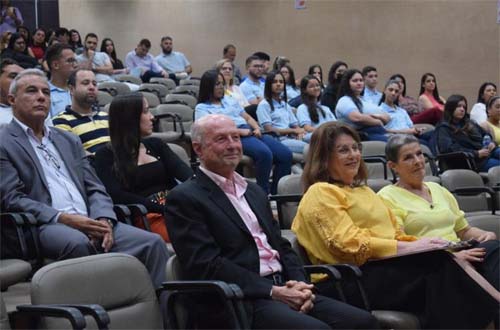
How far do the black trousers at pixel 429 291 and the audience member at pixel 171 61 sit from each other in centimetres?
916

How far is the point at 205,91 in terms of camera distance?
21.5 ft

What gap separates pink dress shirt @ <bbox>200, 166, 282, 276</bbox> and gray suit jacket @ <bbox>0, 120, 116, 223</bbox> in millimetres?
743

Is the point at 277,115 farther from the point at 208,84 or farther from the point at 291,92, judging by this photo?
the point at 291,92

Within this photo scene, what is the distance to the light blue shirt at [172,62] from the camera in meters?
12.4

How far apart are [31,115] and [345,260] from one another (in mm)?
1553

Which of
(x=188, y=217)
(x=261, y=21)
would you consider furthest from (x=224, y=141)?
(x=261, y=21)

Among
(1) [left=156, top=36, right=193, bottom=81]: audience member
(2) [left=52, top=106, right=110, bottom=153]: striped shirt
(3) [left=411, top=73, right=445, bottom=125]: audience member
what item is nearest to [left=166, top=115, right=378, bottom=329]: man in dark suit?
(2) [left=52, top=106, right=110, bottom=153]: striped shirt

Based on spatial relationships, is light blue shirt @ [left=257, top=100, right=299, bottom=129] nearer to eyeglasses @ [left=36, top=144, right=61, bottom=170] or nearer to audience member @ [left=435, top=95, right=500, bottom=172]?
audience member @ [left=435, top=95, right=500, bottom=172]

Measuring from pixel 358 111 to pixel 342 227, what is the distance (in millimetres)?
4098

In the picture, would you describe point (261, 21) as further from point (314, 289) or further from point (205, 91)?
point (314, 289)

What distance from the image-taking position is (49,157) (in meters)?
3.72

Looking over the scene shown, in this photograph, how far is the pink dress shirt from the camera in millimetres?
3090

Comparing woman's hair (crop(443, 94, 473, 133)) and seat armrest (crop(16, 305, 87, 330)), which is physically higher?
seat armrest (crop(16, 305, 87, 330))

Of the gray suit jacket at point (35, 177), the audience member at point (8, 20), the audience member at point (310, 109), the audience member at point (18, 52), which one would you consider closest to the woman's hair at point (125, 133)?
the gray suit jacket at point (35, 177)
